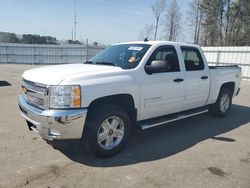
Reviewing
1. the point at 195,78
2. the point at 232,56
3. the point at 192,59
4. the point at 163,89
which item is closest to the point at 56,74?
the point at 163,89

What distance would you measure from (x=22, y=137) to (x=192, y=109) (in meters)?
3.81

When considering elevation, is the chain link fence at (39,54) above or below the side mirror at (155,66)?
above

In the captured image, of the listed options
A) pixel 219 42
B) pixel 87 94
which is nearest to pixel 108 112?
pixel 87 94

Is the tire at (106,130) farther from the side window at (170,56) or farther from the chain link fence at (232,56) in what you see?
the chain link fence at (232,56)

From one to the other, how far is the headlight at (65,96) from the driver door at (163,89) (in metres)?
1.26

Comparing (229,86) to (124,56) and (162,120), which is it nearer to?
(162,120)

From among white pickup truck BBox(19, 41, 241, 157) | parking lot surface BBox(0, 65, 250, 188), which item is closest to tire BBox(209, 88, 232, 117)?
white pickup truck BBox(19, 41, 241, 157)

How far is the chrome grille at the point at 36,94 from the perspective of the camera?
3.49 metres

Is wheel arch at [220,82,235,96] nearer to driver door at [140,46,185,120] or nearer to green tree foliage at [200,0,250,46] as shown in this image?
→ driver door at [140,46,185,120]

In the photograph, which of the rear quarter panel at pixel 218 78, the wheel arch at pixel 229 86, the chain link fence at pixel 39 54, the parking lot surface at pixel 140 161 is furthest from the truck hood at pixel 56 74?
the chain link fence at pixel 39 54

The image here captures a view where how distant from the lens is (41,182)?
3178mm

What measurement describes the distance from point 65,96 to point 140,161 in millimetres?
1614

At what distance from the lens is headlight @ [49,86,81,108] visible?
3.37m

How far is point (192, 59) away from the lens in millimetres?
5605
